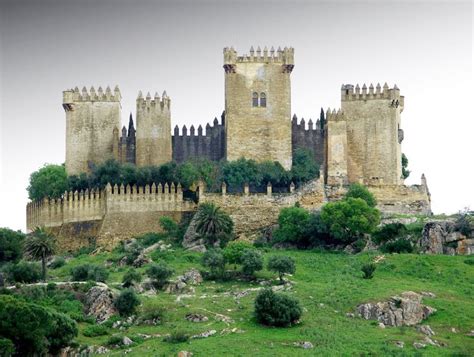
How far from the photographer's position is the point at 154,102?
338 feet

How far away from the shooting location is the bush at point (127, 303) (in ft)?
252

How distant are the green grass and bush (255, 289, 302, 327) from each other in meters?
0.52

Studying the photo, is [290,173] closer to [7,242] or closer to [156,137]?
[156,137]

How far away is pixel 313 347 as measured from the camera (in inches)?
2781

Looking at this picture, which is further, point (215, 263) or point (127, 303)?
point (215, 263)

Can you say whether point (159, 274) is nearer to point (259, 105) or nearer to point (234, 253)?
point (234, 253)

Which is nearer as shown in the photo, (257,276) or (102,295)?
(102,295)

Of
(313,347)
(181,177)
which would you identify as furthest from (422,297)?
(181,177)

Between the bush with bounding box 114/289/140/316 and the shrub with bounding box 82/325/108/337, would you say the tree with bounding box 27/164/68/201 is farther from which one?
the shrub with bounding box 82/325/108/337

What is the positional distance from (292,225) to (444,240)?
10.8 metres

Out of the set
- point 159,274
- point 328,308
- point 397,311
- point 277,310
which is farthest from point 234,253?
point 397,311

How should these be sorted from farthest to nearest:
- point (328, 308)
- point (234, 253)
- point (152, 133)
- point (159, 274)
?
1. point (152, 133)
2. point (234, 253)
3. point (159, 274)
4. point (328, 308)

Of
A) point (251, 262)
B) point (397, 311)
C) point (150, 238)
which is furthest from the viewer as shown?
point (150, 238)

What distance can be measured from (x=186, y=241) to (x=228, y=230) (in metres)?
3.08
